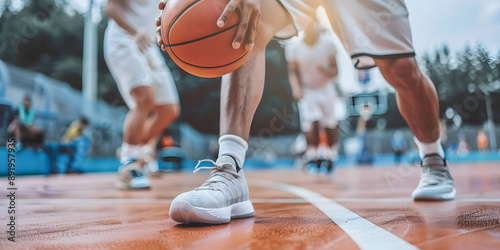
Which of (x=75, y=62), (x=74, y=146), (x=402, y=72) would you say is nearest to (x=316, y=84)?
(x=402, y=72)

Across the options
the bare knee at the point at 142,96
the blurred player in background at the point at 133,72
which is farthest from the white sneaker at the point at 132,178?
the bare knee at the point at 142,96

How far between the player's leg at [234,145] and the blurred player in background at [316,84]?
3.59 meters

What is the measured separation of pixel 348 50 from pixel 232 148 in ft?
2.01

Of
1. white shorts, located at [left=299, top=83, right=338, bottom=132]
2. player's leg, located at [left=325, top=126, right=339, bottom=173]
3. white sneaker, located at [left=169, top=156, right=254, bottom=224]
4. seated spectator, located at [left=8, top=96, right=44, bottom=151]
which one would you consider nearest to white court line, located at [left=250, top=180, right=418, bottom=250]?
white sneaker, located at [left=169, top=156, right=254, bottom=224]

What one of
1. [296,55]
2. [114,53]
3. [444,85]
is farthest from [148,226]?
[444,85]

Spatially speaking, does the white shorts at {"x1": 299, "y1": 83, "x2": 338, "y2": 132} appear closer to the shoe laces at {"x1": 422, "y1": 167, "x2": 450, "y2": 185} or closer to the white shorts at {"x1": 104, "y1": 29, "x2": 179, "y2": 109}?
the white shorts at {"x1": 104, "y1": 29, "x2": 179, "y2": 109}

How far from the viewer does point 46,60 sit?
16281 mm

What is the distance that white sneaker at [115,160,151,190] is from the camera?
8.89 ft

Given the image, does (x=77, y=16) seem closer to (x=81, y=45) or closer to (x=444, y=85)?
(x=81, y=45)

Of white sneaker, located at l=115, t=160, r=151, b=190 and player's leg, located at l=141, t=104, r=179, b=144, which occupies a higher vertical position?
player's leg, located at l=141, t=104, r=179, b=144

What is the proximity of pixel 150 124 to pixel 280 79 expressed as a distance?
17.8 m

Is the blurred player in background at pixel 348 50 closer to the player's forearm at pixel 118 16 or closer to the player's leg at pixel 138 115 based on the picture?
the player's forearm at pixel 118 16

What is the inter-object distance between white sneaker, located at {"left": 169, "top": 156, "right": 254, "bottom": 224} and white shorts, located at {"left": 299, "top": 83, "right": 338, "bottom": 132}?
403 cm

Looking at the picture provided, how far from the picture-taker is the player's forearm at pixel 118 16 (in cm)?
259
